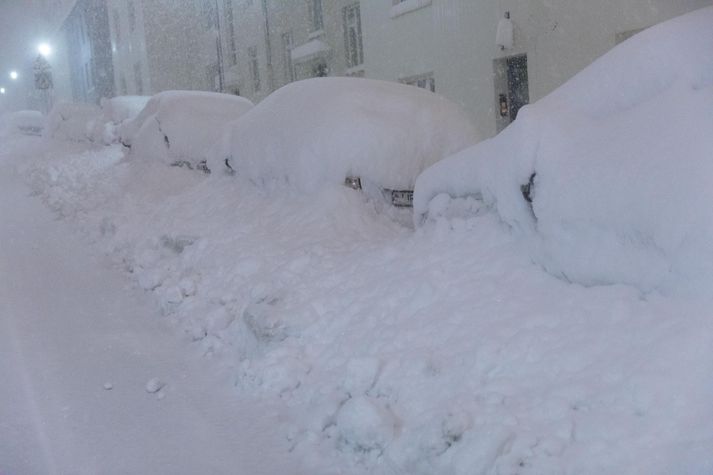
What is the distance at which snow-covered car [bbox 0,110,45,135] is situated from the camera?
100ft

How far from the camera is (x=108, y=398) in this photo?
4.51 m

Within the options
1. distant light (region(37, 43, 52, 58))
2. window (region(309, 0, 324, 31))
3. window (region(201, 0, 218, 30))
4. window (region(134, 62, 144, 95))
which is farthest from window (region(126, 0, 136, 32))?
distant light (region(37, 43, 52, 58))

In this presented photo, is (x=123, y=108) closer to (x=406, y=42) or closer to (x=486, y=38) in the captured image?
(x=406, y=42)

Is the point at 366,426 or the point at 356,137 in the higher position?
the point at 356,137

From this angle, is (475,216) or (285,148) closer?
(475,216)

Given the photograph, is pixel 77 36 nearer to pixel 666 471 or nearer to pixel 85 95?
pixel 85 95

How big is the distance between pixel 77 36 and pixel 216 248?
45297 millimetres

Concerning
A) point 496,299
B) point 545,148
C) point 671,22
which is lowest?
point 496,299

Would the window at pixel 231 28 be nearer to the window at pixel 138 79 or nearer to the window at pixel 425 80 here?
the window at pixel 138 79

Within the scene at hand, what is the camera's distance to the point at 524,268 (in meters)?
4.46

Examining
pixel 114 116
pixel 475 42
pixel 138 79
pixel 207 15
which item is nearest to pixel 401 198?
pixel 475 42

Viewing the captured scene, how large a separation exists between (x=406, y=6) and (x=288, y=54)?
28.8ft

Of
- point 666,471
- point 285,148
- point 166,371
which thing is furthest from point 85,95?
point 666,471

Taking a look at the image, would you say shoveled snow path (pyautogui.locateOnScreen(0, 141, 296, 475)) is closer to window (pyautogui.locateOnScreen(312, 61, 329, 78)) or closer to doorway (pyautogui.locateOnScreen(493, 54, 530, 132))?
doorway (pyautogui.locateOnScreen(493, 54, 530, 132))
